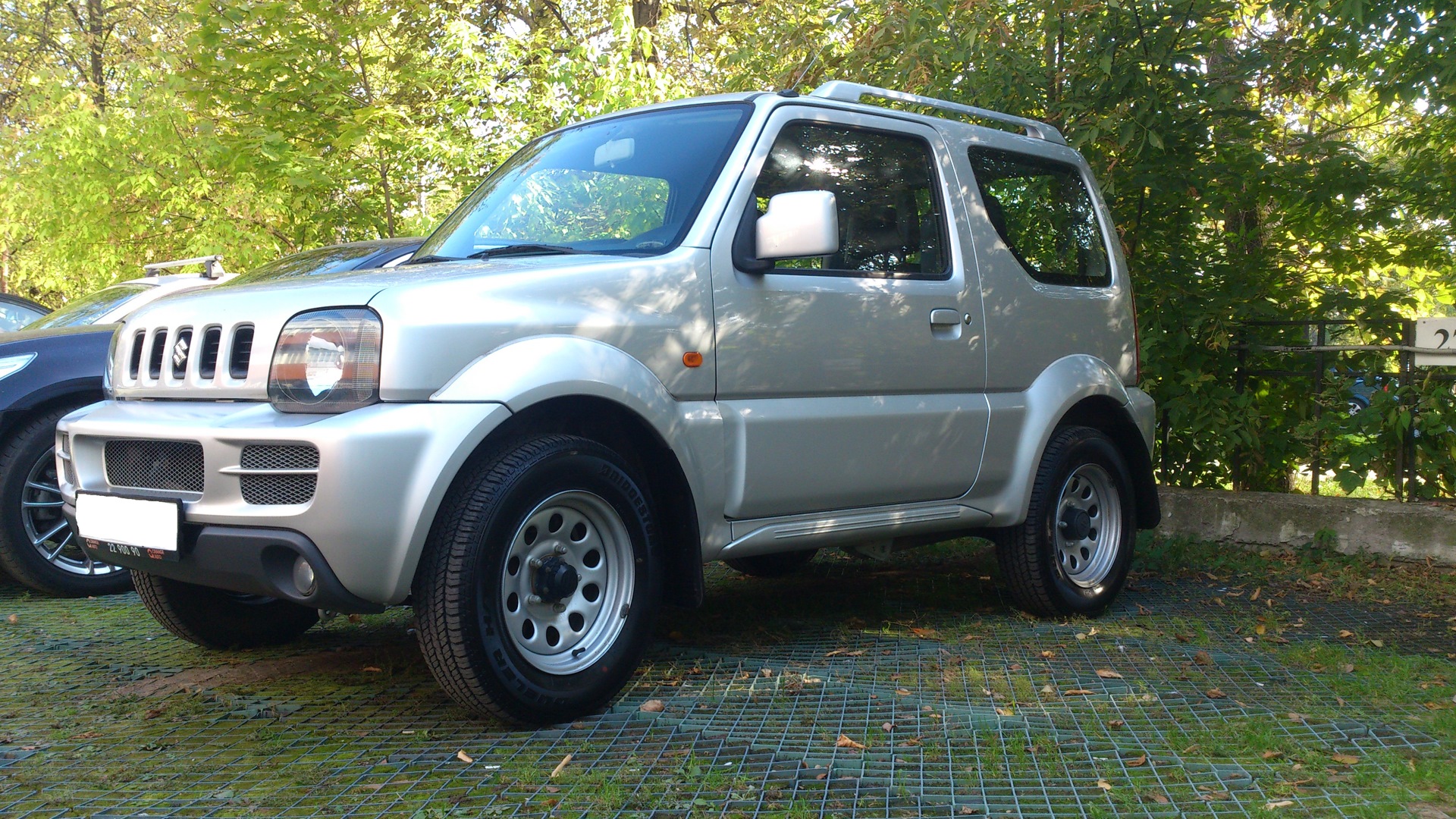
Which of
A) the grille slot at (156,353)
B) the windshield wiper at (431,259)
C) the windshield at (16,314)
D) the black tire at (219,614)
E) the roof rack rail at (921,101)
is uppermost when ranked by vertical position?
the roof rack rail at (921,101)

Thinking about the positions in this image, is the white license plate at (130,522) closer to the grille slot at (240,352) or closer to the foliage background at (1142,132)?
the grille slot at (240,352)

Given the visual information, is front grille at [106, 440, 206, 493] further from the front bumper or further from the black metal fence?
the black metal fence

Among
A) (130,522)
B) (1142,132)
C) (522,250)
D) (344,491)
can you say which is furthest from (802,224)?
(1142,132)

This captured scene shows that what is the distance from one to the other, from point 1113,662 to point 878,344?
1.46m

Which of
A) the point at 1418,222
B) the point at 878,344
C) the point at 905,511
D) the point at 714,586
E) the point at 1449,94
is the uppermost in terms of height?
the point at 1449,94

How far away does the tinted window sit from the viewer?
14.6 feet

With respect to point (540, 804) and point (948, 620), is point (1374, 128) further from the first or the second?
point (540, 804)

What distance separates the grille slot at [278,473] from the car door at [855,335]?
53.9 inches

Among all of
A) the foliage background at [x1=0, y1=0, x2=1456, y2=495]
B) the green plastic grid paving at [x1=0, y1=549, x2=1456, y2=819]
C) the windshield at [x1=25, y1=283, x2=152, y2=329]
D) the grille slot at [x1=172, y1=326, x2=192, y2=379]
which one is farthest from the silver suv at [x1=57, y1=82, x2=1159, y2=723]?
the windshield at [x1=25, y1=283, x2=152, y2=329]

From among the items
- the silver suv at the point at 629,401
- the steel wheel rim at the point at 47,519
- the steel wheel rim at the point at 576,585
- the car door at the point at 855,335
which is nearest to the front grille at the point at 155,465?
the silver suv at the point at 629,401

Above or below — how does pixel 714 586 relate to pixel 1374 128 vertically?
below

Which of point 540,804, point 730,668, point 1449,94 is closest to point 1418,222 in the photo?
point 1449,94

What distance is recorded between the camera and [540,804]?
3.03 meters

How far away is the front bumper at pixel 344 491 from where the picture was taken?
3.21 meters
